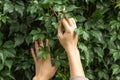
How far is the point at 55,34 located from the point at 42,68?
206mm

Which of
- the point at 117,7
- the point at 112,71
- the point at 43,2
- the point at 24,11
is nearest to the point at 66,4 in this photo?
the point at 43,2

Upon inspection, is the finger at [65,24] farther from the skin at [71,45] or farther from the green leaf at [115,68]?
the green leaf at [115,68]

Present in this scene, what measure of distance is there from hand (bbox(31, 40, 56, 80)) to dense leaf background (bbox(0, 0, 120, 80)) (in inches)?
1.6

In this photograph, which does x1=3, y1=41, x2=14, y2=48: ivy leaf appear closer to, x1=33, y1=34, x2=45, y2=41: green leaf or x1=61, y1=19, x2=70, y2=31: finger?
x1=33, y1=34, x2=45, y2=41: green leaf

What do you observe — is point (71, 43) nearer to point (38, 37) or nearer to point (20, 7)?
point (38, 37)

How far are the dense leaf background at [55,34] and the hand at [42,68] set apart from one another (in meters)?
0.04

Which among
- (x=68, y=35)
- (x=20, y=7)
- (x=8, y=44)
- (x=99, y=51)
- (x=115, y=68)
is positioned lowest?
(x=115, y=68)

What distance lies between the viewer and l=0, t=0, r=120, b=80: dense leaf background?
1.86 meters

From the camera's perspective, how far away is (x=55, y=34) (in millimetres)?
1920

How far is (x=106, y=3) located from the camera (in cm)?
213

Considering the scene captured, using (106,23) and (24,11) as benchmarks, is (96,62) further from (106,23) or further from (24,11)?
(24,11)

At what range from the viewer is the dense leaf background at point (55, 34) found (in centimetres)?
186

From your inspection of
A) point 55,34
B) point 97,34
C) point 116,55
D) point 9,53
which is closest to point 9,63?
point 9,53

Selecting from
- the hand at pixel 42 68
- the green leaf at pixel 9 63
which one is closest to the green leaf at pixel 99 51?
the hand at pixel 42 68
